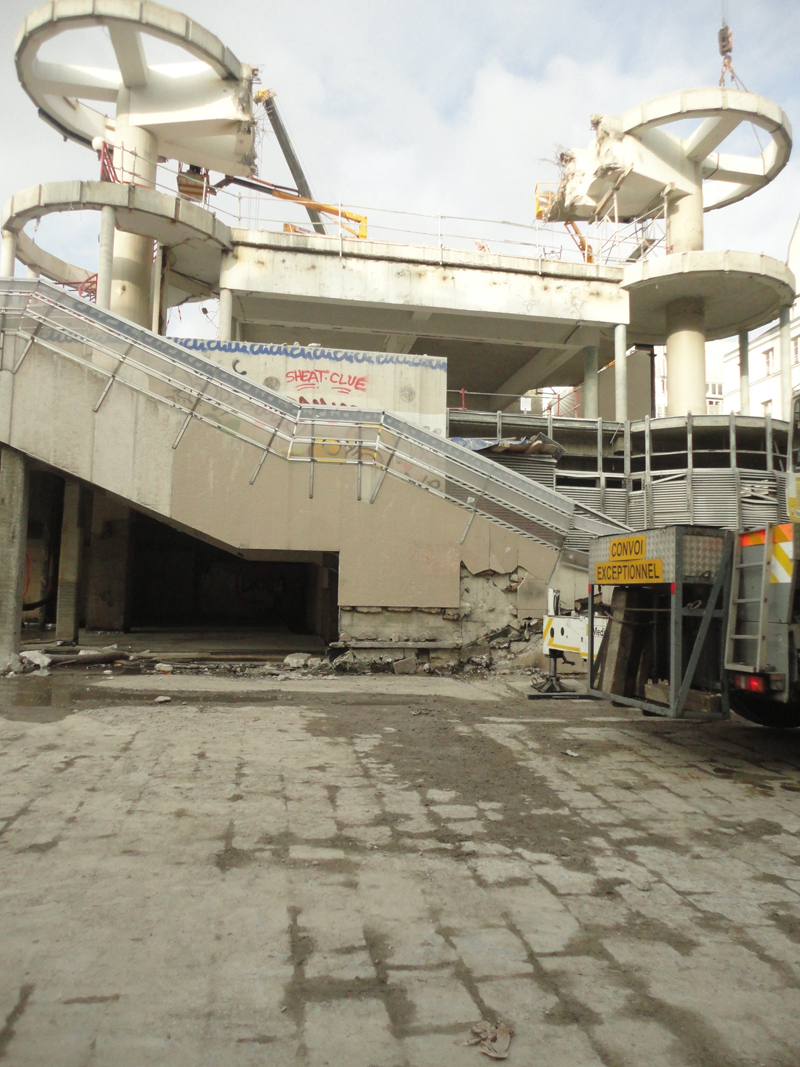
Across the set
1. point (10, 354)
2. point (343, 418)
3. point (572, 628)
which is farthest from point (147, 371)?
point (572, 628)

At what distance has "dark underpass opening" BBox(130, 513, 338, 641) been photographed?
22703 millimetres

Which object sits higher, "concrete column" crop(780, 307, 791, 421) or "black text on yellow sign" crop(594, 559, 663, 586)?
"concrete column" crop(780, 307, 791, 421)

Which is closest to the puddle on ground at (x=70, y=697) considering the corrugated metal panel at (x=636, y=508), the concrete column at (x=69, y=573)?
the concrete column at (x=69, y=573)

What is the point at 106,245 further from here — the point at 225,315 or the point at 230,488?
the point at 230,488

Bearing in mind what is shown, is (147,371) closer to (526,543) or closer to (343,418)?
(343,418)

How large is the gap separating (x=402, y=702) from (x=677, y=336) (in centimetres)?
1908

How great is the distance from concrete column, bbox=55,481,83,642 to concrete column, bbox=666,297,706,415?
18.3m

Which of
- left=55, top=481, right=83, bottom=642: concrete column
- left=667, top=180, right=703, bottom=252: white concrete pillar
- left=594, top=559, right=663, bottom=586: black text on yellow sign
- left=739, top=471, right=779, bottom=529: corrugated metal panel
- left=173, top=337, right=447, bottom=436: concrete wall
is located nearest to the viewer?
left=594, top=559, right=663, bottom=586: black text on yellow sign

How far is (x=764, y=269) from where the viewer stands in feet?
69.9

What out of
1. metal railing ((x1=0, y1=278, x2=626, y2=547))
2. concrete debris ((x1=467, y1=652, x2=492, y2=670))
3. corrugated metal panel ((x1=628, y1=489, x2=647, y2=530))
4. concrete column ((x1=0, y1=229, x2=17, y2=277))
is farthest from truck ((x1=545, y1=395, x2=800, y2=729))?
concrete column ((x1=0, y1=229, x2=17, y2=277))

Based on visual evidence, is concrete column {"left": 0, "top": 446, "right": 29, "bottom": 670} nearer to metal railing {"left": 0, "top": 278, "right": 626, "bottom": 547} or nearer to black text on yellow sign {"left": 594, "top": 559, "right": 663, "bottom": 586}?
metal railing {"left": 0, "top": 278, "right": 626, "bottom": 547}

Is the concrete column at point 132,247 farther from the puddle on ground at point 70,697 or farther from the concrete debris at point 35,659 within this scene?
the puddle on ground at point 70,697

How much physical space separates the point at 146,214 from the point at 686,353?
17004 millimetres

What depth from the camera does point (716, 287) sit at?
22344mm
